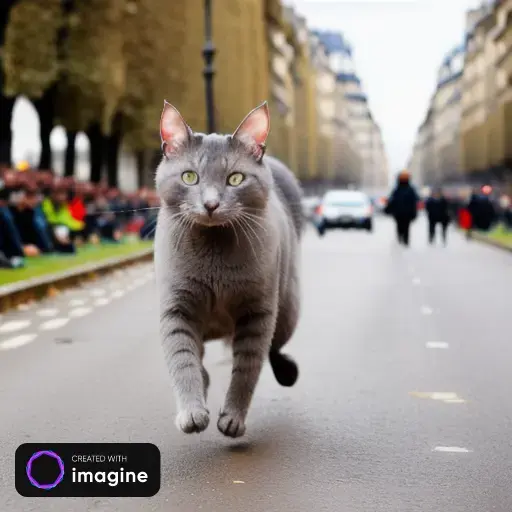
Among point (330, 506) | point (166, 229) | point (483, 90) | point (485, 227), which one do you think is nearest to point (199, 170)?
point (166, 229)

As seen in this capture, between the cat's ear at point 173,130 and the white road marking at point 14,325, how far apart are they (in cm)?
790

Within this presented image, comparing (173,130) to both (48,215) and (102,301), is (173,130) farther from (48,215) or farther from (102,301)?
(48,215)

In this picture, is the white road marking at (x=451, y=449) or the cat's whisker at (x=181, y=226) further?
the white road marking at (x=451, y=449)

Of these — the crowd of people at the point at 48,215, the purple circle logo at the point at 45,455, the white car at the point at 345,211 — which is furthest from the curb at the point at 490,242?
the purple circle logo at the point at 45,455

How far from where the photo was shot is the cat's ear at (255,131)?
6148 mm

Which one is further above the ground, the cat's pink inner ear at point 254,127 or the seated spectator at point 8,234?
the cat's pink inner ear at point 254,127

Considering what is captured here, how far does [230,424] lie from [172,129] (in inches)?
59.8

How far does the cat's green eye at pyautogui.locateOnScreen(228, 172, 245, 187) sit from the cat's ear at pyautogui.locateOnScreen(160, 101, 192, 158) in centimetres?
26

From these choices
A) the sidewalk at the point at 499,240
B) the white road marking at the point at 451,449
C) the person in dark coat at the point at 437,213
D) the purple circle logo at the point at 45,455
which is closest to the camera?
the purple circle logo at the point at 45,455

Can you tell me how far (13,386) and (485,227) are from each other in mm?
42989

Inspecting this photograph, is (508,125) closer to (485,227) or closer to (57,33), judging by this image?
(485,227)

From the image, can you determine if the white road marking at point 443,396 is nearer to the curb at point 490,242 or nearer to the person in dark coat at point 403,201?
the person in dark coat at point 403,201

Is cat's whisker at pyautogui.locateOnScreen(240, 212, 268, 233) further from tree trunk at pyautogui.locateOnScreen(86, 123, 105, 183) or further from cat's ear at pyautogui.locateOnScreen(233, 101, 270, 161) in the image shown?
tree trunk at pyautogui.locateOnScreen(86, 123, 105, 183)

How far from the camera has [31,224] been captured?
82.3 feet
